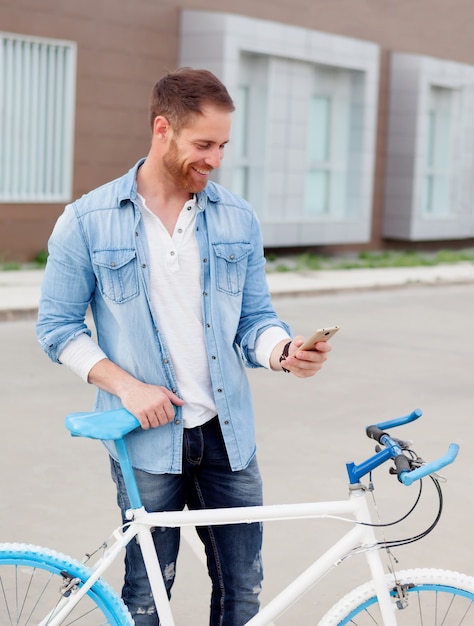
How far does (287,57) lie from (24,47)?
5048 millimetres

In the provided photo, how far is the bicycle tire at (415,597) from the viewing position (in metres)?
2.95

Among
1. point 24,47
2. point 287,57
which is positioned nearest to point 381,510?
point 24,47

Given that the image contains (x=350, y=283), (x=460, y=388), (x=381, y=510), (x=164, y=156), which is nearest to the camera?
(x=164, y=156)

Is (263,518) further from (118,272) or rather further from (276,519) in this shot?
(118,272)

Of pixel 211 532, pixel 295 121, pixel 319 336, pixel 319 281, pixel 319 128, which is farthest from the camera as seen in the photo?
pixel 319 128

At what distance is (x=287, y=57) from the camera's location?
66.9 ft

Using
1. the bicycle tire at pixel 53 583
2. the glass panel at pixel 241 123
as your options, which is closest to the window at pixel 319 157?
the glass panel at pixel 241 123

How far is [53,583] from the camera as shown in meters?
2.78

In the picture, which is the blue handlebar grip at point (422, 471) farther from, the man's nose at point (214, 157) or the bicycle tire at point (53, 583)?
the man's nose at point (214, 157)

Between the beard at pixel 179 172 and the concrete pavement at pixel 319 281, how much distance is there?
9590mm

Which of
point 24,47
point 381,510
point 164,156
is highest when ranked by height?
point 24,47

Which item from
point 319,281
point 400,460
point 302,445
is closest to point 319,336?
point 400,460

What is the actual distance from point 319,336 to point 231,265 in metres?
0.45

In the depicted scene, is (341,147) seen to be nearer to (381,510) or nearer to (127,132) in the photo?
(127,132)
